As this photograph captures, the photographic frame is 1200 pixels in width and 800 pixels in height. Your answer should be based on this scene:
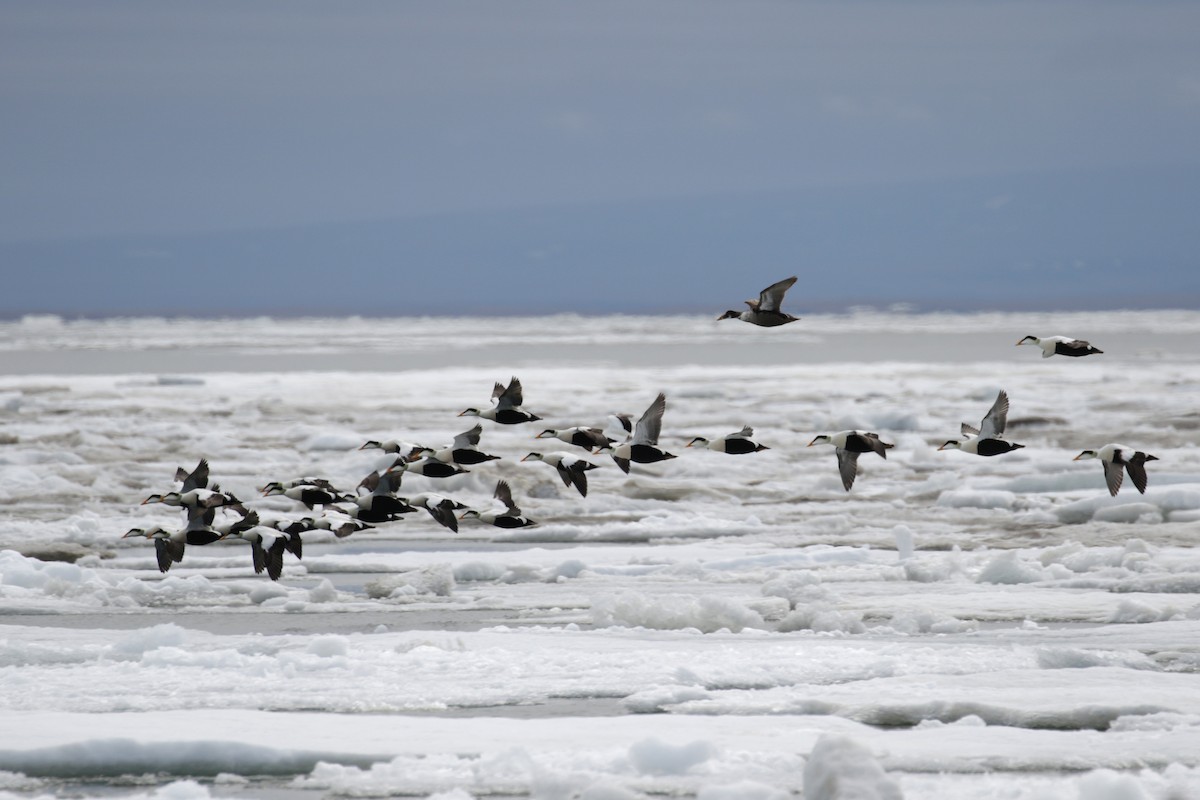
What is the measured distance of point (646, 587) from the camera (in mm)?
11461

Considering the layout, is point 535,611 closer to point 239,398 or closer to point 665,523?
point 665,523

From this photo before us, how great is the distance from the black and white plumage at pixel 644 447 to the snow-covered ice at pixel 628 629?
0.96 metres

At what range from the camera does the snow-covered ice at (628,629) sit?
6625 mm

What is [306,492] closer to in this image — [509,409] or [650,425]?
[509,409]

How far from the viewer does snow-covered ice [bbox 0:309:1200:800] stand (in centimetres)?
662

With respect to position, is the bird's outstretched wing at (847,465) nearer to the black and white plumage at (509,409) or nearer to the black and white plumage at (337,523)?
the black and white plumage at (509,409)

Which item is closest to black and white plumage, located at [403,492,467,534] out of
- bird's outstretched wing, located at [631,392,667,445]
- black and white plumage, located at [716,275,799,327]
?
bird's outstretched wing, located at [631,392,667,445]

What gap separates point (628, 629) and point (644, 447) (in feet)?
3.88

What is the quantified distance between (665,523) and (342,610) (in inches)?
194

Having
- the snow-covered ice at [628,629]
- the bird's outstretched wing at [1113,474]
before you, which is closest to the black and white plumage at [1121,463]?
the bird's outstretched wing at [1113,474]

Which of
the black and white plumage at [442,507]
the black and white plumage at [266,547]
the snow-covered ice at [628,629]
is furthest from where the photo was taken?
the black and white plumage at [266,547]

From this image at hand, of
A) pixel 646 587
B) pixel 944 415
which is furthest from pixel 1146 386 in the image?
pixel 646 587

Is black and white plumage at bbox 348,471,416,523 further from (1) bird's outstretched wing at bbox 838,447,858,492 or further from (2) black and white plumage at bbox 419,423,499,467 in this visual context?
(1) bird's outstretched wing at bbox 838,447,858,492

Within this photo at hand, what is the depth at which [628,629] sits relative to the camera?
968 centimetres
